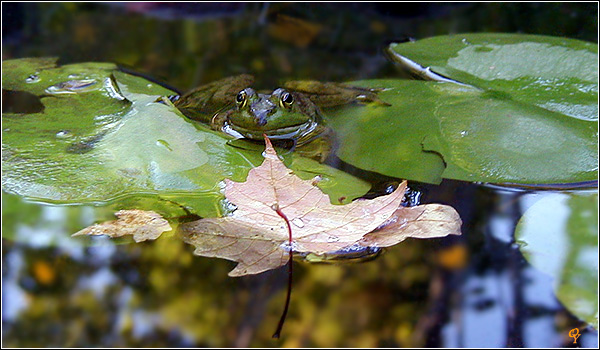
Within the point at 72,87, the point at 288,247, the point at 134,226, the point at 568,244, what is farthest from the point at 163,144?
the point at 568,244

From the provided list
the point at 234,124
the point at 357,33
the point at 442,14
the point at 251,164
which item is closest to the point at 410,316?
the point at 251,164

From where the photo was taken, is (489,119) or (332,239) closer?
(332,239)

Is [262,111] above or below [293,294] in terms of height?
above

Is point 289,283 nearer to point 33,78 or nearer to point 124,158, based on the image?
point 124,158

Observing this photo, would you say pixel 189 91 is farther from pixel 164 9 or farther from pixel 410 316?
pixel 410 316

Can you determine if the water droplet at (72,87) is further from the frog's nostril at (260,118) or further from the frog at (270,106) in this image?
the frog's nostril at (260,118)
